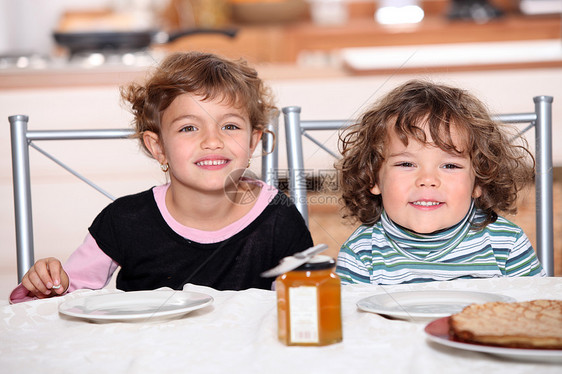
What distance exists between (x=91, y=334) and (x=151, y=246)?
512 millimetres

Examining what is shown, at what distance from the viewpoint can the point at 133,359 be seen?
2.05ft

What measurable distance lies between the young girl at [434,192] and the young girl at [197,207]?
15 centimetres

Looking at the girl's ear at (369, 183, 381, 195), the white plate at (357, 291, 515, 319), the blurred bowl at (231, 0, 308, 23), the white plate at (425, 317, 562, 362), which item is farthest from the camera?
the blurred bowl at (231, 0, 308, 23)

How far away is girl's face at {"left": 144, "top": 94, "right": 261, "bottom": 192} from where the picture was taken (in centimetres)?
115

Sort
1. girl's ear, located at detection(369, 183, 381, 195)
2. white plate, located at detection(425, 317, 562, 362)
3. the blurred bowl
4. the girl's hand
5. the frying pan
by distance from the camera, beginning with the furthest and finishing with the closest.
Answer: the blurred bowl
the frying pan
girl's ear, located at detection(369, 183, 381, 195)
the girl's hand
white plate, located at detection(425, 317, 562, 362)

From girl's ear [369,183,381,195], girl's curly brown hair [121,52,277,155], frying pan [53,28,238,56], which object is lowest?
girl's ear [369,183,381,195]

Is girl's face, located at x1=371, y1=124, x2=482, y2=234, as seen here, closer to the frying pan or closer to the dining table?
the dining table

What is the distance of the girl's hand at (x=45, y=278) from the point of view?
980 mm

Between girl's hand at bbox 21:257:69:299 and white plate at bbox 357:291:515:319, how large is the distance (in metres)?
0.47

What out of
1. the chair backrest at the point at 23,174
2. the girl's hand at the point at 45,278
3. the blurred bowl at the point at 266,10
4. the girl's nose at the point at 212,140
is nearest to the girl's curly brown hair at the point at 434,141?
the girl's nose at the point at 212,140

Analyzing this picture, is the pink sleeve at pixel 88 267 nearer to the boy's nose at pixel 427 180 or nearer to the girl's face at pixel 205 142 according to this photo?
the girl's face at pixel 205 142

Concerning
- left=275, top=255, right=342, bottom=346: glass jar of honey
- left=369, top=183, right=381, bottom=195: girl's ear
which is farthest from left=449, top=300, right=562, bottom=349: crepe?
left=369, top=183, right=381, bottom=195: girl's ear

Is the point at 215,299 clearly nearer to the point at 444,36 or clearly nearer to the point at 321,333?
the point at 321,333

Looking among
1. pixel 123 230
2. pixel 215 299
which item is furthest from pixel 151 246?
pixel 215 299
